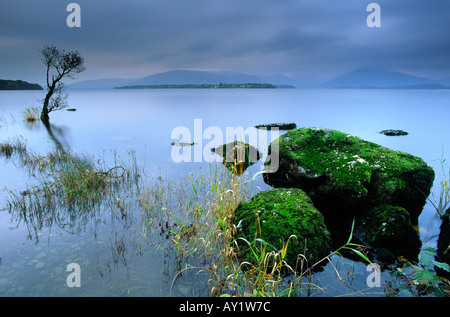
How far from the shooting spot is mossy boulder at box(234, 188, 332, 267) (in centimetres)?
517

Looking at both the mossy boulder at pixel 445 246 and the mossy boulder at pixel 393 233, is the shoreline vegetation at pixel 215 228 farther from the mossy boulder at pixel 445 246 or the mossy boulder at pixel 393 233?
the mossy boulder at pixel 445 246

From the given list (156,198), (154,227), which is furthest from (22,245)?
(156,198)

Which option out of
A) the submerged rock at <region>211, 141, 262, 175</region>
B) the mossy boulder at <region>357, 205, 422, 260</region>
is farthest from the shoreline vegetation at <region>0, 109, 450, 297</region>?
the submerged rock at <region>211, 141, 262, 175</region>

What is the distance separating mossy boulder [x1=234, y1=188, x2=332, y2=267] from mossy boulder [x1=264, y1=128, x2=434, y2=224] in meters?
1.55

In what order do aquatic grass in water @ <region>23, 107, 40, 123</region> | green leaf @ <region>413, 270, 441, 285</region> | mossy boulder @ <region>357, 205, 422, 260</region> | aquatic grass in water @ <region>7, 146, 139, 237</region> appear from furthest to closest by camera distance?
1. aquatic grass in water @ <region>23, 107, 40, 123</region>
2. aquatic grass in water @ <region>7, 146, 139, 237</region>
3. mossy boulder @ <region>357, 205, 422, 260</region>
4. green leaf @ <region>413, 270, 441, 285</region>

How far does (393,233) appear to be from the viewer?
5840mm

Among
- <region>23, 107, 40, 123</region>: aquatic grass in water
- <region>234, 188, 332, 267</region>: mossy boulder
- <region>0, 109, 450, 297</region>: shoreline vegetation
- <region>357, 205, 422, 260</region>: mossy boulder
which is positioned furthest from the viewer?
A: <region>23, 107, 40, 123</region>: aquatic grass in water

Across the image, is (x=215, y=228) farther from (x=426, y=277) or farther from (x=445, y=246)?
(x=445, y=246)

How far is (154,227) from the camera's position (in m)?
6.94

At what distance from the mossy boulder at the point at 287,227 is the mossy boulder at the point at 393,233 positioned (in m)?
1.26

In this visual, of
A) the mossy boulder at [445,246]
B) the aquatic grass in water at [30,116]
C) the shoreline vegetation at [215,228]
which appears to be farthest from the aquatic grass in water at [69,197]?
the aquatic grass in water at [30,116]

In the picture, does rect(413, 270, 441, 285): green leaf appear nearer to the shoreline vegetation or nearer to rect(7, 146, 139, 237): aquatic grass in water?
the shoreline vegetation

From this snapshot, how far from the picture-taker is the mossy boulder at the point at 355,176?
23.0ft
